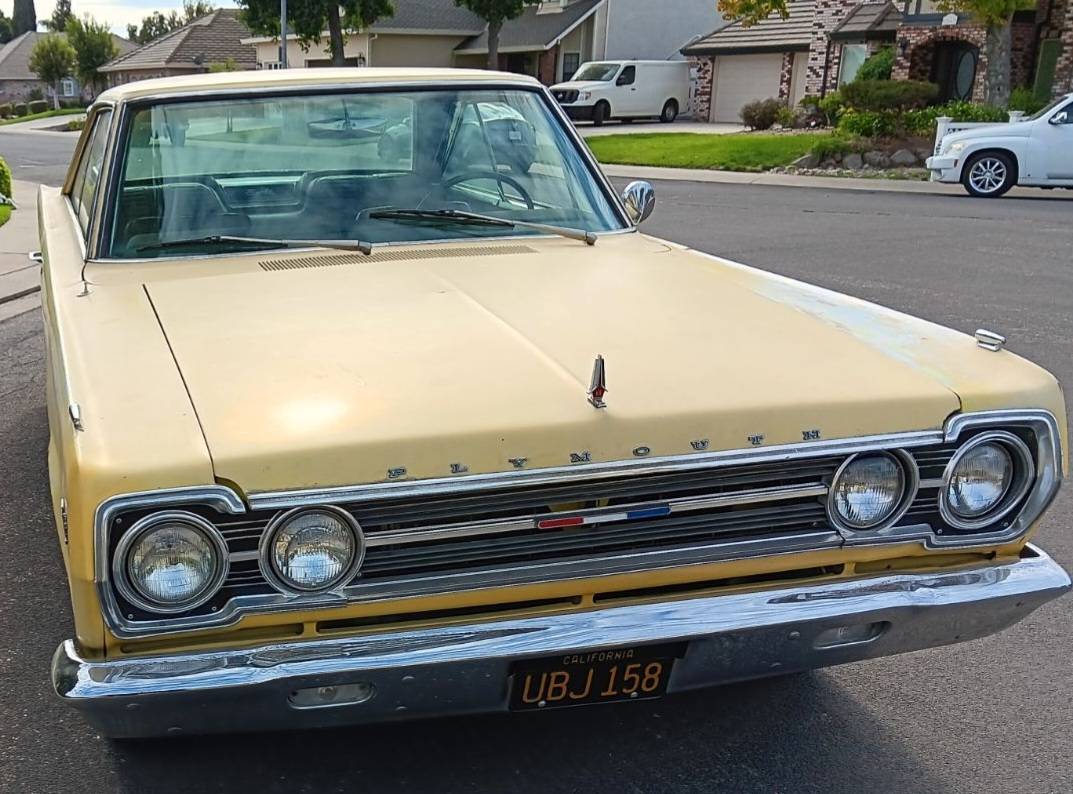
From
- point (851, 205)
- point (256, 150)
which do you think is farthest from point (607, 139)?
point (256, 150)

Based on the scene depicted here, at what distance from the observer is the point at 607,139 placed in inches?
1070

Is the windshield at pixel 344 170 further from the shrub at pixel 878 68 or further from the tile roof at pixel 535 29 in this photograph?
the tile roof at pixel 535 29

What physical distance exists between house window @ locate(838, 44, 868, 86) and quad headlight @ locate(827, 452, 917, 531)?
29938mm

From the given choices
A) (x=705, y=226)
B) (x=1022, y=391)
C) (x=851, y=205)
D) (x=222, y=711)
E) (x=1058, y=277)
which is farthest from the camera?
(x=851, y=205)

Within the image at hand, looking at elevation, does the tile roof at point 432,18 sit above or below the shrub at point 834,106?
above

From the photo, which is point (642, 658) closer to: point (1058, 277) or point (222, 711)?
point (222, 711)

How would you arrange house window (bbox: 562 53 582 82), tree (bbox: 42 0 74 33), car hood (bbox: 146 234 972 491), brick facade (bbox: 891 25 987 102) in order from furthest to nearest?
tree (bbox: 42 0 74 33) → house window (bbox: 562 53 582 82) → brick facade (bbox: 891 25 987 102) → car hood (bbox: 146 234 972 491)

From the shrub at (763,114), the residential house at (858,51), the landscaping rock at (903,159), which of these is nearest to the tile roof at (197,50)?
the residential house at (858,51)

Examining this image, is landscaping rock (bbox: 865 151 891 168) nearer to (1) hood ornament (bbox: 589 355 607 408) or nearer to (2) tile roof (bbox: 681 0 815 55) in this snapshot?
(2) tile roof (bbox: 681 0 815 55)

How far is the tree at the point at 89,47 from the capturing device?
61.6 metres

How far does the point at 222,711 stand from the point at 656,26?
3928 cm

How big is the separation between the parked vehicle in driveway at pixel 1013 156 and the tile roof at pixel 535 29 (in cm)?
2365

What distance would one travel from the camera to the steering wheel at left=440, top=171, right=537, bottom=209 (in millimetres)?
3820

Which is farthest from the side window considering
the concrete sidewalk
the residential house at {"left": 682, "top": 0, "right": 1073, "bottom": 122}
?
the residential house at {"left": 682, "top": 0, "right": 1073, "bottom": 122}
